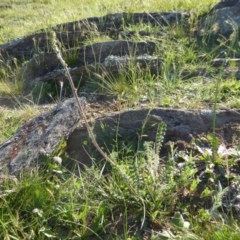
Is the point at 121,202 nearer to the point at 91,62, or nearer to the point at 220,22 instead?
the point at 91,62

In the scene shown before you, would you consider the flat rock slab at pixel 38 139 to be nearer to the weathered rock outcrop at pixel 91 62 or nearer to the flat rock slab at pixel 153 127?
the flat rock slab at pixel 153 127

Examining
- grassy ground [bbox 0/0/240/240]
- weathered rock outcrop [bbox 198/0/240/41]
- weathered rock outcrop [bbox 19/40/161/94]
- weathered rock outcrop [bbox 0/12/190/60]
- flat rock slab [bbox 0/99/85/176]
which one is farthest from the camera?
weathered rock outcrop [bbox 0/12/190/60]

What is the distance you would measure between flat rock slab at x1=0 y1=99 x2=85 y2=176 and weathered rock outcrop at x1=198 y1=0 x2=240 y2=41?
3288 millimetres

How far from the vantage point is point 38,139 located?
4266mm

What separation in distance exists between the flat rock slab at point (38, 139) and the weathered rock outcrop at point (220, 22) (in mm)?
3288

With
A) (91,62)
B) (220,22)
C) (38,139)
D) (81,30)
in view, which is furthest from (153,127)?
(81,30)

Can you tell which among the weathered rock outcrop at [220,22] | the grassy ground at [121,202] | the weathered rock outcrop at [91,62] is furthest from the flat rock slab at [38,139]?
the weathered rock outcrop at [220,22]

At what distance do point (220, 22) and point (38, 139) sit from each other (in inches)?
165

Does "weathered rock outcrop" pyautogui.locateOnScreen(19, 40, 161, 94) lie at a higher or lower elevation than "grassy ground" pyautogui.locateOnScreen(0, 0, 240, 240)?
lower

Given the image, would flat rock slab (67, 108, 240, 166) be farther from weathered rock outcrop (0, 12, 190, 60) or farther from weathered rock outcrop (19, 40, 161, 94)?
weathered rock outcrop (0, 12, 190, 60)

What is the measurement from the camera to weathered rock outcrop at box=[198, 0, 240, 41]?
7.19m

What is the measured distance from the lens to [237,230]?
9.72 ft

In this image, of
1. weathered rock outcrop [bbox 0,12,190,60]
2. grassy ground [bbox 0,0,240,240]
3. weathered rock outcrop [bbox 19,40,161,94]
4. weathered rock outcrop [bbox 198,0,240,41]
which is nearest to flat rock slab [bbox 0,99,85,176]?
grassy ground [bbox 0,0,240,240]

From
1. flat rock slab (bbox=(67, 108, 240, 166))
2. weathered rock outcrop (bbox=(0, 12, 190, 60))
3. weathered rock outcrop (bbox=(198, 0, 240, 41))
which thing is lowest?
weathered rock outcrop (bbox=(0, 12, 190, 60))
